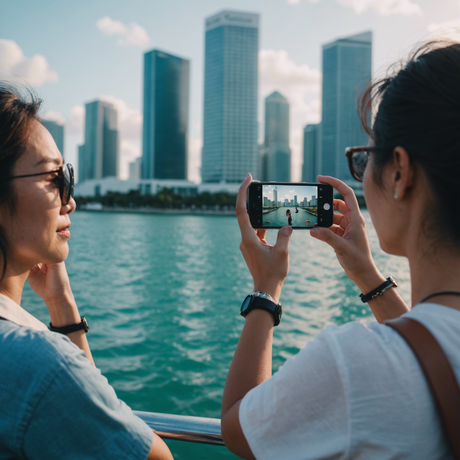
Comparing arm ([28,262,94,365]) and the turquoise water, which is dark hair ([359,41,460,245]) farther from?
the turquoise water

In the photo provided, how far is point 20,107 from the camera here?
1120mm

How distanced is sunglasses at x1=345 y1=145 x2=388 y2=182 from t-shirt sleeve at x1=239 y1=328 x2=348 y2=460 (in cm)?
50

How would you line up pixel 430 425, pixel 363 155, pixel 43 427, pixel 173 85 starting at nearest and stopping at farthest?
pixel 430 425 < pixel 43 427 < pixel 363 155 < pixel 173 85

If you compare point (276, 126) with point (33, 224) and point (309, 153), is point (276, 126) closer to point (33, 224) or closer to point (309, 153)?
point (309, 153)

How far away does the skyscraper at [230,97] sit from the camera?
94.1m

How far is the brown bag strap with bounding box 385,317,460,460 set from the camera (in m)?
0.63

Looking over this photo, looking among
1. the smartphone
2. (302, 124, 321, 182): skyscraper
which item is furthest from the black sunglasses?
(302, 124, 321, 182): skyscraper

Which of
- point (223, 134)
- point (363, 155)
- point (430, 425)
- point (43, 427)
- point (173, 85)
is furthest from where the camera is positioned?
point (173, 85)

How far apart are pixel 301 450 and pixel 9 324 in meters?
0.71

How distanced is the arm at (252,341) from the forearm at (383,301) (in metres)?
0.33

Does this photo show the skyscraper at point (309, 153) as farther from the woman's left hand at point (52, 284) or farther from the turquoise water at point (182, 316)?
the woman's left hand at point (52, 284)

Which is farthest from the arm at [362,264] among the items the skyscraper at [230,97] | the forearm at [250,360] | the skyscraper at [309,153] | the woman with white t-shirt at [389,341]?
the skyscraper at [309,153]

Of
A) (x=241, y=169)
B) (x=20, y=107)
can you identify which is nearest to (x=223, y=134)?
(x=241, y=169)

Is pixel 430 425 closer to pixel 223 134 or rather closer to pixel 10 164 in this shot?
pixel 10 164
